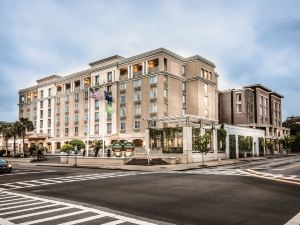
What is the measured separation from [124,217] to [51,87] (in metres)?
85.5

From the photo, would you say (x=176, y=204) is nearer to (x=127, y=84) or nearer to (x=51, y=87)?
(x=127, y=84)

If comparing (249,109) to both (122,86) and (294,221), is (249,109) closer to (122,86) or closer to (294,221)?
(122,86)

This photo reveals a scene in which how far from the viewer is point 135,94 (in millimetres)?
68688

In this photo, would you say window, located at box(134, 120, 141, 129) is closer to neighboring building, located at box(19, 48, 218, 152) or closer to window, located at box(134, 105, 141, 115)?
neighboring building, located at box(19, 48, 218, 152)

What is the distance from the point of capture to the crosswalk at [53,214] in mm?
8711

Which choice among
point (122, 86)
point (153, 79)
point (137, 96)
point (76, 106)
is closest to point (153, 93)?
point (153, 79)

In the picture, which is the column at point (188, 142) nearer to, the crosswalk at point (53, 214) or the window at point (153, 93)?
the window at point (153, 93)

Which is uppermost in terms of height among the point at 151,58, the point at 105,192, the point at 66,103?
the point at 151,58

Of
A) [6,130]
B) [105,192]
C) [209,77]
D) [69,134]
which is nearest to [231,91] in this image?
[209,77]

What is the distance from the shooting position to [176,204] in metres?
11.4

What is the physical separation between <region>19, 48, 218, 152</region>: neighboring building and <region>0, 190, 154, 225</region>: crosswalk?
47.6 meters

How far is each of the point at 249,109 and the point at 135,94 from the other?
1243 inches

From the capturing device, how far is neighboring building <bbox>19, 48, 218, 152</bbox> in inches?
2579

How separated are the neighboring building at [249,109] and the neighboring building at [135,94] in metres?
8.64
